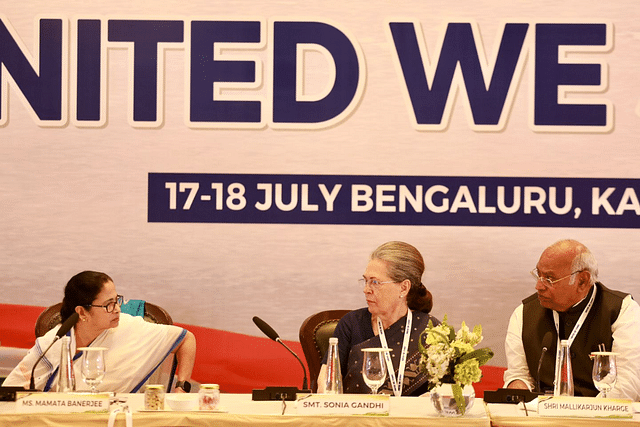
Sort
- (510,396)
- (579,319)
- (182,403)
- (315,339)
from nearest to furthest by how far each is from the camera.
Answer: (182,403) → (510,396) → (579,319) → (315,339)

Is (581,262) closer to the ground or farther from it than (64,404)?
farther from it

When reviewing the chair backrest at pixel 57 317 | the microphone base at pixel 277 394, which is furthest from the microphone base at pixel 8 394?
the chair backrest at pixel 57 317

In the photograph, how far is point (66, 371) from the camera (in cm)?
299

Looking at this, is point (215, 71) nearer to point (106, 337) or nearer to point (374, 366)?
point (106, 337)

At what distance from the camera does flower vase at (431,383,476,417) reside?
2.74 meters

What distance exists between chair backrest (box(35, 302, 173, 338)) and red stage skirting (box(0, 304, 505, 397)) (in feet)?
1.28

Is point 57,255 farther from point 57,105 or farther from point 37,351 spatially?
point 37,351

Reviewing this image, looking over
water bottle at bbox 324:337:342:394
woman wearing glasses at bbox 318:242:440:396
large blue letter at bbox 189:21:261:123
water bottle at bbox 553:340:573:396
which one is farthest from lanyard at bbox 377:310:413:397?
large blue letter at bbox 189:21:261:123

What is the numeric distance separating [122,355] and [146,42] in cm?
181

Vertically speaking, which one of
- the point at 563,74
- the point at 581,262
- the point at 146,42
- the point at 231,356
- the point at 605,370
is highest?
the point at 146,42

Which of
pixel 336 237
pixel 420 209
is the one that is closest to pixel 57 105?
pixel 336 237

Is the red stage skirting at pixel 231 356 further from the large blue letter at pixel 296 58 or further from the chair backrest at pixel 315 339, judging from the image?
the large blue letter at pixel 296 58

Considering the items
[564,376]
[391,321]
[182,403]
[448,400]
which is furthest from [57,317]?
[564,376]

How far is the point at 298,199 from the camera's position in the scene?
14.9 ft
